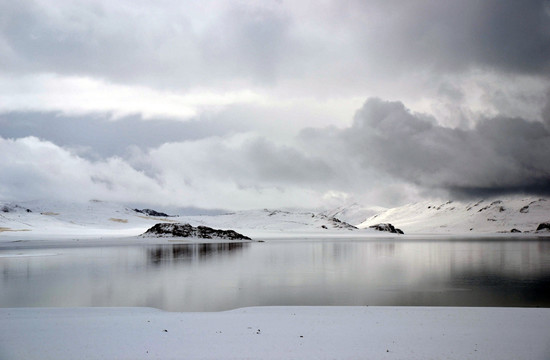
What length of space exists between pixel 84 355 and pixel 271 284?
54.1ft

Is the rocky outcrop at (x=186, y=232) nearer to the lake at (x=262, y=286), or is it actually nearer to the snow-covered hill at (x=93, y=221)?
the snow-covered hill at (x=93, y=221)

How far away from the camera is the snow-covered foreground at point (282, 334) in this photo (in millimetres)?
12281

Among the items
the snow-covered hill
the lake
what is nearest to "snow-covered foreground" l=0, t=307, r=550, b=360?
the lake

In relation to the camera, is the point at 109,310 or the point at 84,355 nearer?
the point at 84,355

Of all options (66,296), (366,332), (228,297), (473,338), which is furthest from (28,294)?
(473,338)

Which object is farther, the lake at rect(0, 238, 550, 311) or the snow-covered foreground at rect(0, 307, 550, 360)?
the lake at rect(0, 238, 550, 311)

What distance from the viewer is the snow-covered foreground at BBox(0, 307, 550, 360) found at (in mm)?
12281

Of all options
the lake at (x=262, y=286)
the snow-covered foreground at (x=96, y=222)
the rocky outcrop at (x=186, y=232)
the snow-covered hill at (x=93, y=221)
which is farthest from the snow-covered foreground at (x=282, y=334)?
the snow-covered hill at (x=93, y=221)

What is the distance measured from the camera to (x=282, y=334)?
46.3 ft

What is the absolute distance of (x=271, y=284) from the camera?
27.8m

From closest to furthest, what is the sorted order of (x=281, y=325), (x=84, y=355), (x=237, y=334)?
1. (x=84, y=355)
2. (x=237, y=334)
3. (x=281, y=325)

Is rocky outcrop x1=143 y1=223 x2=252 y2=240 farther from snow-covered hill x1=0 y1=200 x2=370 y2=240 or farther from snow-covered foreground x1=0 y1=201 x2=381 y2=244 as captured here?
snow-covered hill x1=0 y1=200 x2=370 y2=240

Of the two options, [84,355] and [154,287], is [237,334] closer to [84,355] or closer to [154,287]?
[84,355]

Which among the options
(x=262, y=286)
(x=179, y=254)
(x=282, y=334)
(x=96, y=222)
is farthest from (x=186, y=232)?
(x=282, y=334)
